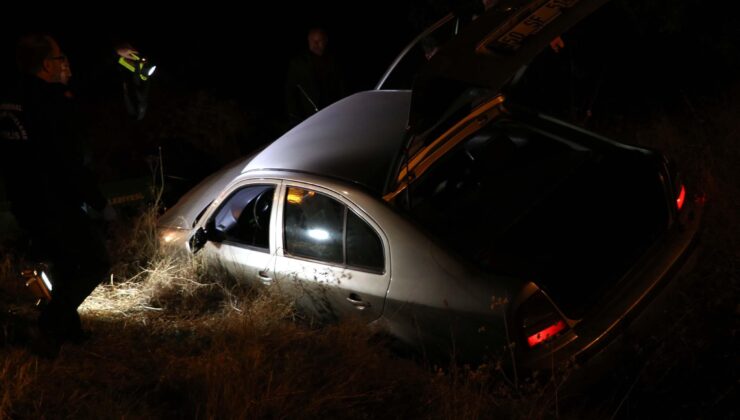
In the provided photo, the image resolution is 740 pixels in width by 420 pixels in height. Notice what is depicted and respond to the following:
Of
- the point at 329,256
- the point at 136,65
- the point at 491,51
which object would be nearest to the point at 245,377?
the point at 329,256

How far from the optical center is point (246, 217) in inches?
179

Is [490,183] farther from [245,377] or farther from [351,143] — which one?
[245,377]

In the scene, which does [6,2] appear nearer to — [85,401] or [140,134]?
[140,134]

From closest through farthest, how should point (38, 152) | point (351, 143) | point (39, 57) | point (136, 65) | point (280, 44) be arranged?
point (38, 152), point (39, 57), point (351, 143), point (136, 65), point (280, 44)

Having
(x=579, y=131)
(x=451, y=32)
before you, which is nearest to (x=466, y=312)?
(x=579, y=131)

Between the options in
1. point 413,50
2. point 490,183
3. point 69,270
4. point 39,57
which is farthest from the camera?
point 413,50

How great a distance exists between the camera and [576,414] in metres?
3.27

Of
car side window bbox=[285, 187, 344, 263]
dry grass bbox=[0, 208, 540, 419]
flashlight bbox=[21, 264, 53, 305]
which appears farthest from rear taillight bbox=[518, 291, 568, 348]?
flashlight bbox=[21, 264, 53, 305]

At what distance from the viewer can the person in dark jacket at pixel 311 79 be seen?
6.76m

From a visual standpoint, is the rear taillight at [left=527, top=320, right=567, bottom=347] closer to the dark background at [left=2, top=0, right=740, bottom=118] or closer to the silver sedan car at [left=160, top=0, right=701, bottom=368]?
the silver sedan car at [left=160, top=0, right=701, bottom=368]

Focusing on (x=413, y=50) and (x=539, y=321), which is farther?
(x=413, y=50)

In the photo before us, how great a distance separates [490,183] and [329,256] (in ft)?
3.78

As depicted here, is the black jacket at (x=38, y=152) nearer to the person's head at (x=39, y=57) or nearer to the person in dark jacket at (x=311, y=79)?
the person's head at (x=39, y=57)

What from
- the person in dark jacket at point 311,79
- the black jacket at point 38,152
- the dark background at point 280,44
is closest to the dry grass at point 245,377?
the black jacket at point 38,152
